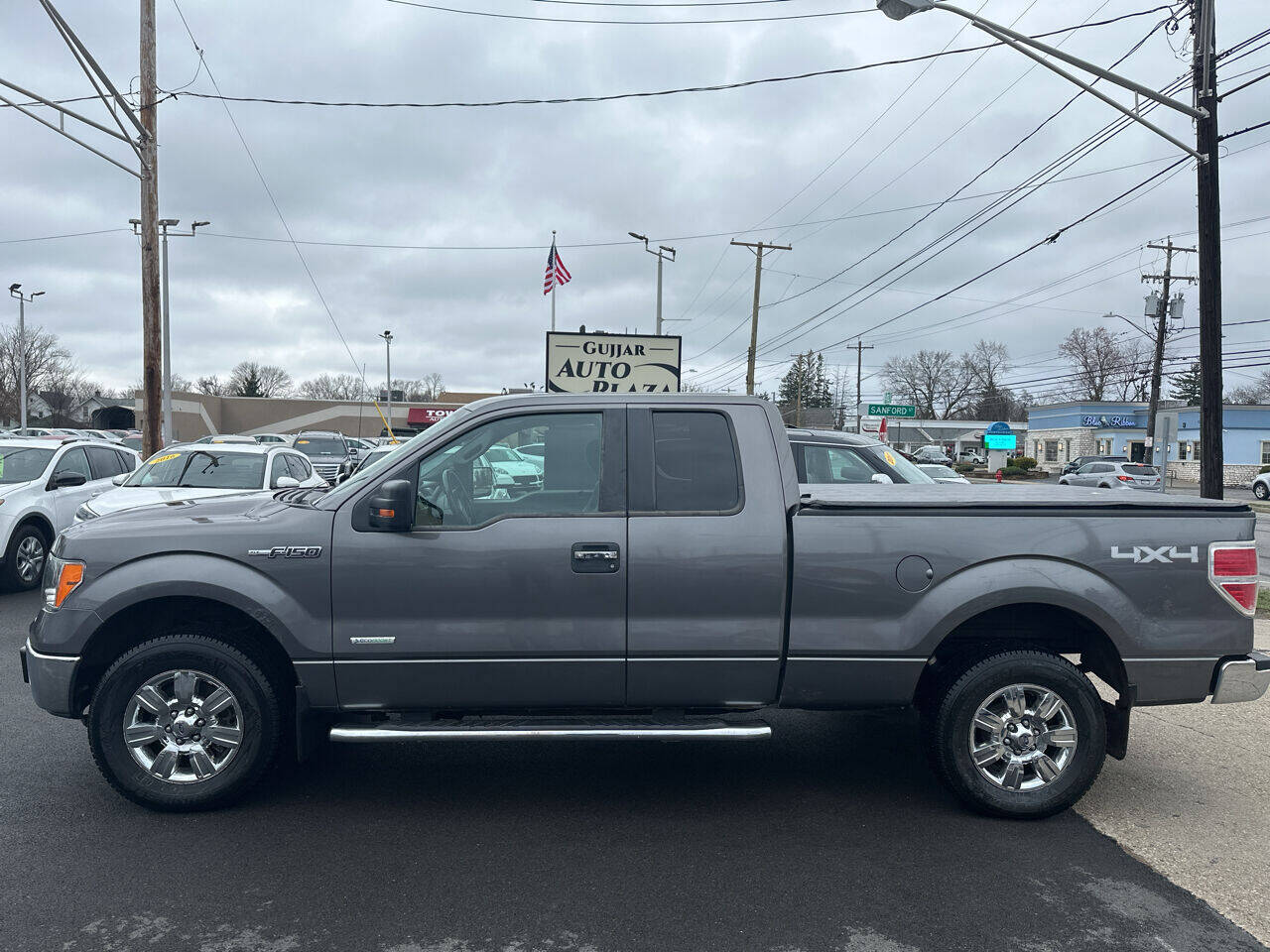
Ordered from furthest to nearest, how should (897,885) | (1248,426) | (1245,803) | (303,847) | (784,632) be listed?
(1248,426), (1245,803), (784,632), (303,847), (897,885)

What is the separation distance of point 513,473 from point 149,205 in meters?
14.6

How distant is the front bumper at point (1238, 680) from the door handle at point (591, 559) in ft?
9.68

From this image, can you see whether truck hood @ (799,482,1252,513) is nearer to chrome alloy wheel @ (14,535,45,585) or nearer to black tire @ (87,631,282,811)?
black tire @ (87,631,282,811)

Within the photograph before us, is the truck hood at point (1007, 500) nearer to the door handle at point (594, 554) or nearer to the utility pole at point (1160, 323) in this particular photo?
the door handle at point (594, 554)

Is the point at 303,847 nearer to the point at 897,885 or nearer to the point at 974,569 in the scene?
the point at 897,885

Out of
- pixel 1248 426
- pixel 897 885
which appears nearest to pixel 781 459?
pixel 897 885

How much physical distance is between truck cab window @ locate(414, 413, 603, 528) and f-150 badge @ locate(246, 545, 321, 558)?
A: 494 mm

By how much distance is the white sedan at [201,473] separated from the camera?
410 inches

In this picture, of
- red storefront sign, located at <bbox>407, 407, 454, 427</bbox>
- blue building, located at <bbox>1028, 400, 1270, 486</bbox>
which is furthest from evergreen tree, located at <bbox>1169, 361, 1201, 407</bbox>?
red storefront sign, located at <bbox>407, 407, 454, 427</bbox>

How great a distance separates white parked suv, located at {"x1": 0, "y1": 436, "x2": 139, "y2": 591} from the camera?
400 inches

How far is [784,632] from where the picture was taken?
4.33 meters

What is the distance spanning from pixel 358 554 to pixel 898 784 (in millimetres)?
3084

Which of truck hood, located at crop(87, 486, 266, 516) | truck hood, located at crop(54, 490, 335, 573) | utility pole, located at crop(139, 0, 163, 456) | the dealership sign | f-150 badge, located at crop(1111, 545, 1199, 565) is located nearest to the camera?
truck hood, located at crop(54, 490, 335, 573)

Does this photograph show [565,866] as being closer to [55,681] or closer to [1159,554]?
A: [55,681]
